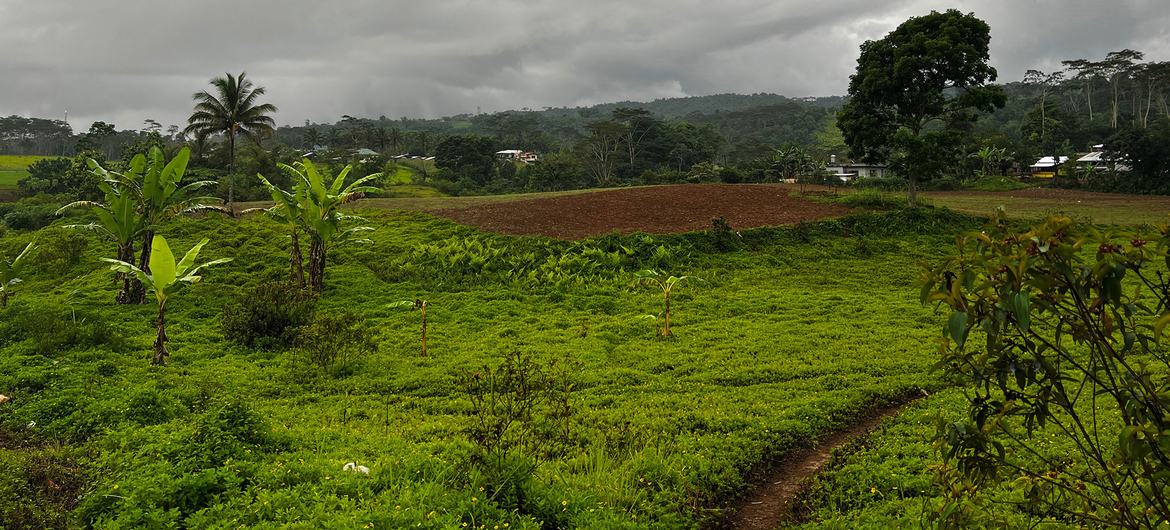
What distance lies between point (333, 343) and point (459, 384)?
2801 mm

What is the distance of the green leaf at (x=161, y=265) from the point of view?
1050 centimetres

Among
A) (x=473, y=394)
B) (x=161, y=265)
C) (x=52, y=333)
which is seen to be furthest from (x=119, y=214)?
(x=473, y=394)

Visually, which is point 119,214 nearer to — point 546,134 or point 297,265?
point 297,265

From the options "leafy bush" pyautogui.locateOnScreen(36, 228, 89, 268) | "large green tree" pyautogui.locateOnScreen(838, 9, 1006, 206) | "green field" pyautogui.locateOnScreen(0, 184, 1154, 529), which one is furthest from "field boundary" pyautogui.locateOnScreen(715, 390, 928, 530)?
"leafy bush" pyautogui.locateOnScreen(36, 228, 89, 268)

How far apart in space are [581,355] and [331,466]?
19.4 feet

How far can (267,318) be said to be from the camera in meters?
12.4

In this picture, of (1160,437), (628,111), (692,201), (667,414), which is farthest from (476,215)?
(628,111)

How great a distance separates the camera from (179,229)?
24703 mm

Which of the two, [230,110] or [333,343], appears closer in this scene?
[333,343]

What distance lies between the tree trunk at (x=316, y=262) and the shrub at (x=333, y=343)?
5.10m

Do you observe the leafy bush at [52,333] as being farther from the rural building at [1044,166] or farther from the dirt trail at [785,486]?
the rural building at [1044,166]

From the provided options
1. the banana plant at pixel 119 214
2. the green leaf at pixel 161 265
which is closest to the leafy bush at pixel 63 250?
the banana plant at pixel 119 214

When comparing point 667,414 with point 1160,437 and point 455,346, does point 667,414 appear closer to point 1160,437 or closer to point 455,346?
point 455,346

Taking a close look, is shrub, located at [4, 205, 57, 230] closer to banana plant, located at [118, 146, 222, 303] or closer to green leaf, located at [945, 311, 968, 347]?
banana plant, located at [118, 146, 222, 303]
